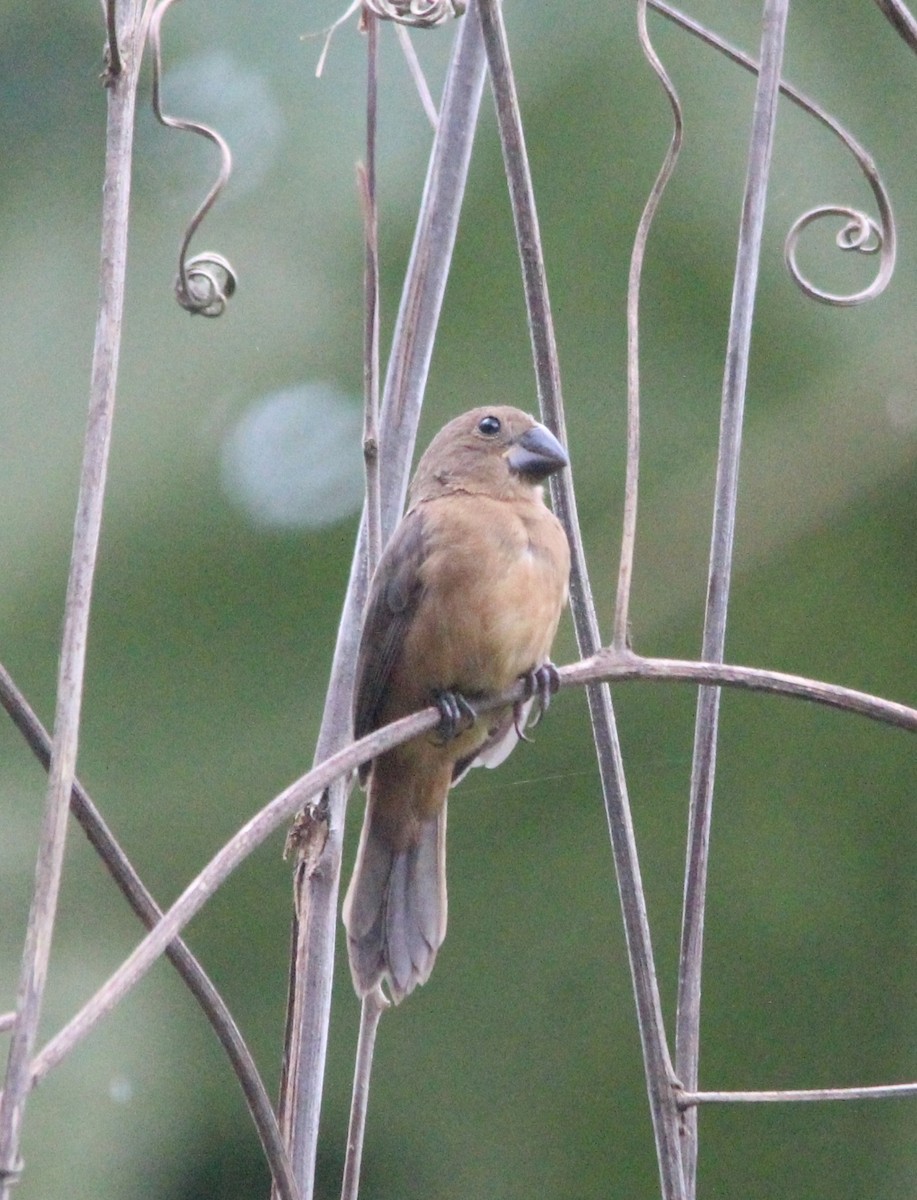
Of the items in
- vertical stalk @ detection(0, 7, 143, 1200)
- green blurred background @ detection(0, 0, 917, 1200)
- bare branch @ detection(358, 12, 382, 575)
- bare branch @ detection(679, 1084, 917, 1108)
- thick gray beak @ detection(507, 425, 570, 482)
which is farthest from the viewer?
green blurred background @ detection(0, 0, 917, 1200)

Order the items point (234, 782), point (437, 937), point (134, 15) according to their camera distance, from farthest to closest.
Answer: point (234, 782) < point (437, 937) < point (134, 15)

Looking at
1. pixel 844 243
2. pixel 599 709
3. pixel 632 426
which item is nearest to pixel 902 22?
pixel 844 243

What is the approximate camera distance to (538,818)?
4262 millimetres

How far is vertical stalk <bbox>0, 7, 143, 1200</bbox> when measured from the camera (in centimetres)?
113

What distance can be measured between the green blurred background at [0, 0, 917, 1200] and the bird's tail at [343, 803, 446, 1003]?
0.94 meters

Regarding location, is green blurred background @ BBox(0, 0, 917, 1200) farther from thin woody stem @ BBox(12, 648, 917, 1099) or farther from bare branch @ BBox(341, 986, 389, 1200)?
thin woody stem @ BBox(12, 648, 917, 1099)

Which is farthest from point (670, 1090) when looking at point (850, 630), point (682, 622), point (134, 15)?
point (850, 630)

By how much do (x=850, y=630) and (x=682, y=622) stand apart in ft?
1.68

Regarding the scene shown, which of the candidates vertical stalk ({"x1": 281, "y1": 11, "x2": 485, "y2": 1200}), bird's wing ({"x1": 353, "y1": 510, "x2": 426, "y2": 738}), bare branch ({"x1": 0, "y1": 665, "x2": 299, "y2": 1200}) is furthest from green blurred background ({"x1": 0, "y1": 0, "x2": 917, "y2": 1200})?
bare branch ({"x1": 0, "y1": 665, "x2": 299, "y2": 1200})

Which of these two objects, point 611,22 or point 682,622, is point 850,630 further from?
point 611,22

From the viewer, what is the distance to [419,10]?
210cm

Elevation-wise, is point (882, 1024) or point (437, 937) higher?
point (437, 937)

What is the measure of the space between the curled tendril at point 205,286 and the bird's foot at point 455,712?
0.93 m

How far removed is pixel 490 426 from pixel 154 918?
6.85 ft
